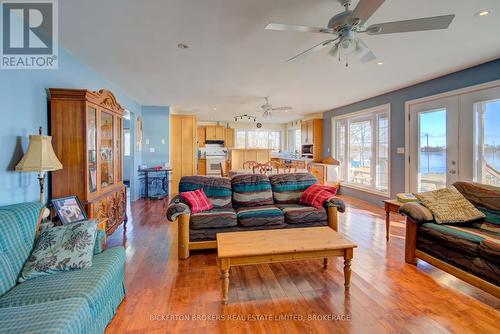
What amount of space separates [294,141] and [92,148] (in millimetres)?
7980

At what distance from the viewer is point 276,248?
207cm

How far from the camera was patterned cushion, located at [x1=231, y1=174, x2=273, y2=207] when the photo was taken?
138 inches

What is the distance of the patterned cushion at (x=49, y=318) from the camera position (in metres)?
1.17

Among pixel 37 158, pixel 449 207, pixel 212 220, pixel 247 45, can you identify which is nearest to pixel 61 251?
pixel 37 158

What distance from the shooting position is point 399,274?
2.50 metres

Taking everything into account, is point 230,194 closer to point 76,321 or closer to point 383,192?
point 76,321

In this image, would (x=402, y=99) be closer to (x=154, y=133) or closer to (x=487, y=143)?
(x=487, y=143)

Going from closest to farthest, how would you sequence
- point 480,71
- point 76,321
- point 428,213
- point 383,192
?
point 76,321 < point 428,213 < point 480,71 < point 383,192

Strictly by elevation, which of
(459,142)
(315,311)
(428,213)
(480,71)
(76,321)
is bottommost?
(315,311)

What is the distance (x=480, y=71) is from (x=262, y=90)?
10.9ft

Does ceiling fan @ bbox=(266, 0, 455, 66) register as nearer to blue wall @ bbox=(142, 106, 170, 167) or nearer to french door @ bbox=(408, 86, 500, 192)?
french door @ bbox=(408, 86, 500, 192)

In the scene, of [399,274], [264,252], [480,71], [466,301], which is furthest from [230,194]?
[480,71]

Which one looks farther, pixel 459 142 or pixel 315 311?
pixel 459 142

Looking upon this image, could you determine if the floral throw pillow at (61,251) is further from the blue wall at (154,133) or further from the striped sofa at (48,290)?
the blue wall at (154,133)
